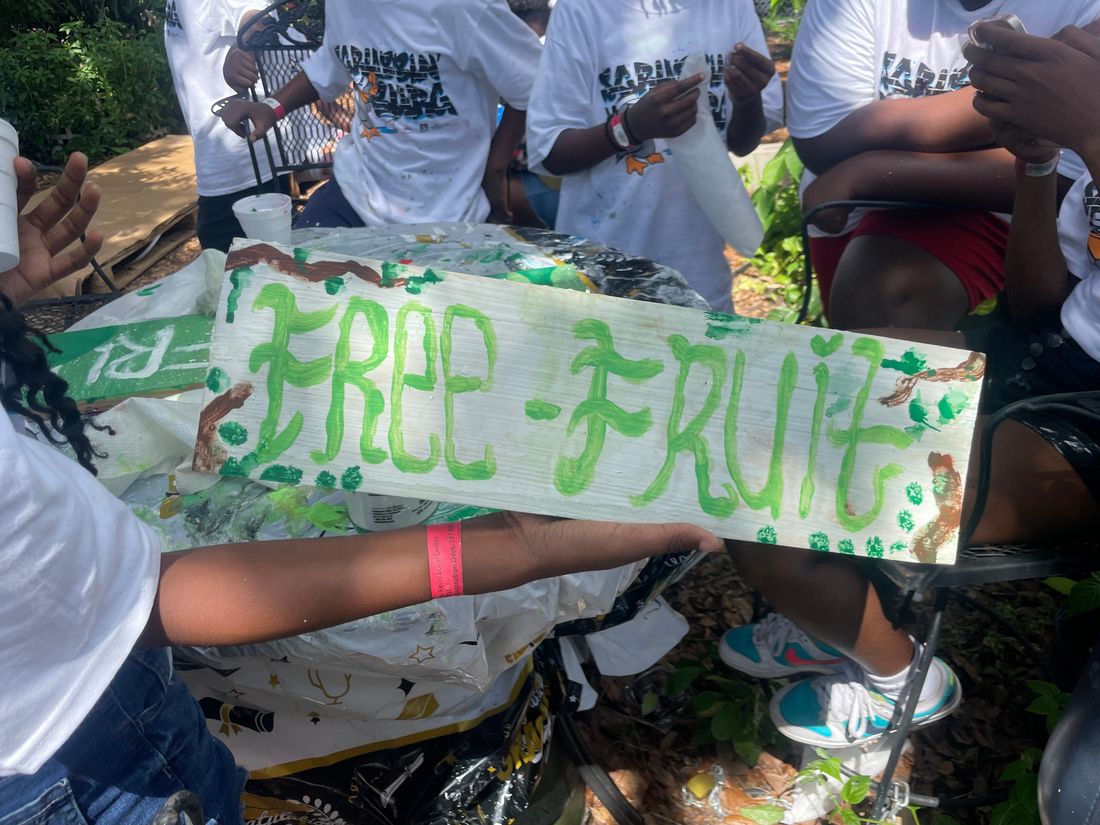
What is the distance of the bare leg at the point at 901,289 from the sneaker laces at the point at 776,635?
2.72ft

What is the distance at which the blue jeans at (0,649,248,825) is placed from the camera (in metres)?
0.80

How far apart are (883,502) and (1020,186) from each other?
3.01 feet

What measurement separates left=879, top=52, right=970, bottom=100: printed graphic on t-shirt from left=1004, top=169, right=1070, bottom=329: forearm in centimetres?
58

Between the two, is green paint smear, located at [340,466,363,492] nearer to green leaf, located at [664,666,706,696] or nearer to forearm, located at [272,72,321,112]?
green leaf, located at [664,666,706,696]

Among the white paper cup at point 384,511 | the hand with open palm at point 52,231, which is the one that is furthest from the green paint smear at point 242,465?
the hand with open palm at point 52,231

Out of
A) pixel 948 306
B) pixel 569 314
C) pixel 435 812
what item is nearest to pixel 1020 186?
pixel 948 306

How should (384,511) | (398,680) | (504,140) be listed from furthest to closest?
(504,140) < (398,680) < (384,511)

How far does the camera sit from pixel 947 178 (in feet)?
6.18

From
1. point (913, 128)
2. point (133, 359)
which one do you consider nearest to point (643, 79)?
point (913, 128)

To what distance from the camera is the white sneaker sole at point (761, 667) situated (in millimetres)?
1797

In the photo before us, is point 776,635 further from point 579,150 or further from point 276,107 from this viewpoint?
point 276,107

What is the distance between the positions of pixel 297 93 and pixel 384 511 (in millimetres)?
2123

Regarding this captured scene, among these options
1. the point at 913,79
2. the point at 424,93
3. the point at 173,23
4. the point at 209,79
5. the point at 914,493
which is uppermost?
the point at 173,23

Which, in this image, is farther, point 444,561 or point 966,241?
point 966,241
